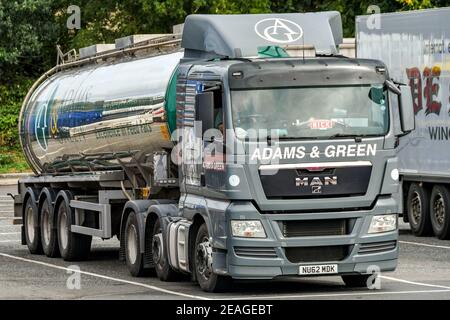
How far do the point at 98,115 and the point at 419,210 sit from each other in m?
6.92

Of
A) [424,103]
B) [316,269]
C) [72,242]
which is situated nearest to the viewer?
[316,269]

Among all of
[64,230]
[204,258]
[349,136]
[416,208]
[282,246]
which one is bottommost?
[416,208]

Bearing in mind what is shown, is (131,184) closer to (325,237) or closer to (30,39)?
(325,237)

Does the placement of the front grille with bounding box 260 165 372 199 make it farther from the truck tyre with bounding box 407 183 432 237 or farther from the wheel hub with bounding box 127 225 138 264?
the truck tyre with bounding box 407 183 432 237

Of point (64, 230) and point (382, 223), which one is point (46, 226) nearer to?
point (64, 230)

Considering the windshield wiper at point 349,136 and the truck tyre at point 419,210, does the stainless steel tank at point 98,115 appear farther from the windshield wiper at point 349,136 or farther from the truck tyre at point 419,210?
the truck tyre at point 419,210

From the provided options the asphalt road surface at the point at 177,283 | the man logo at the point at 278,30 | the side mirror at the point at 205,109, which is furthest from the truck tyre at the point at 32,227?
the side mirror at the point at 205,109

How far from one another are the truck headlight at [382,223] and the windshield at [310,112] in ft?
3.12

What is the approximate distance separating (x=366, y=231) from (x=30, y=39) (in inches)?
1381

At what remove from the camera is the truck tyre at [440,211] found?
26.6m

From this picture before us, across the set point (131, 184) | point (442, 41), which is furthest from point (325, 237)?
point (442, 41)

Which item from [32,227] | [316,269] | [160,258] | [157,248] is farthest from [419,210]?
[316,269]

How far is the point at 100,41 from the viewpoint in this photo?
52.2m

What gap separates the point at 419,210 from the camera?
27891 millimetres
